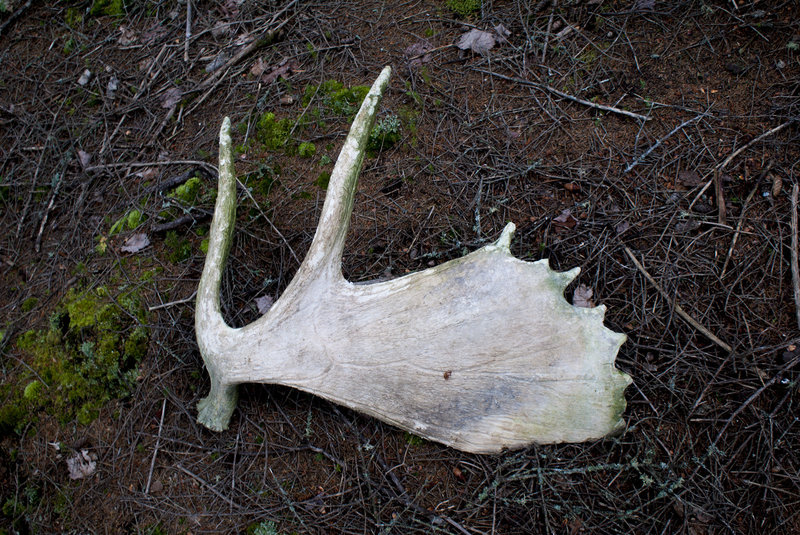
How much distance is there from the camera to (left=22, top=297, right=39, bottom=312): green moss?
3475 mm

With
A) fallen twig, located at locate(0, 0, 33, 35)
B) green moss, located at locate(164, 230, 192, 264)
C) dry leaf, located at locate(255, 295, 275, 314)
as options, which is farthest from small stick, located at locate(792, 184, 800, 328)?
fallen twig, located at locate(0, 0, 33, 35)

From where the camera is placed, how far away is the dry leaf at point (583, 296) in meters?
2.67

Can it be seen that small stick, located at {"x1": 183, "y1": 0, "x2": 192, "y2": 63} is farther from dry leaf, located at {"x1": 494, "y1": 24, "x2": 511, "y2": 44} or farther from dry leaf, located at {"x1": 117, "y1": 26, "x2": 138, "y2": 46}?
dry leaf, located at {"x1": 494, "y1": 24, "x2": 511, "y2": 44}

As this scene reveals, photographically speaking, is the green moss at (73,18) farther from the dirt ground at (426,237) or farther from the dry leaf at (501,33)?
the dry leaf at (501,33)

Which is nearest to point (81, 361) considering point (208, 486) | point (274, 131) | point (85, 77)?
point (208, 486)

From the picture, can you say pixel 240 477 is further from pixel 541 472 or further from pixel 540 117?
pixel 540 117

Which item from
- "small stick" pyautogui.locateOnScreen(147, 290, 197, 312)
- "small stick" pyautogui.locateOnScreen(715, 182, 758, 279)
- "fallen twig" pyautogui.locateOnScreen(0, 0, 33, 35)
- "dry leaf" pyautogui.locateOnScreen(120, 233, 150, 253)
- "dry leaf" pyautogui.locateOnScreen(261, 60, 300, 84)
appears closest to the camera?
"small stick" pyautogui.locateOnScreen(715, 182, 758, 279)

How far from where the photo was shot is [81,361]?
3.09 m

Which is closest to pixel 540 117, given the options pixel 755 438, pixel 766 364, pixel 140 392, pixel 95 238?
pixel 766 364

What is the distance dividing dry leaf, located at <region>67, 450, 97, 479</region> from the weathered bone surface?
3.23 feet

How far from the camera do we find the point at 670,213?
9.17ft

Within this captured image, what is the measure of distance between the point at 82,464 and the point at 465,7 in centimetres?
420

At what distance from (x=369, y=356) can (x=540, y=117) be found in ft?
6.82

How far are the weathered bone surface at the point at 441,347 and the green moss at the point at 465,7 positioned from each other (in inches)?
67.9
